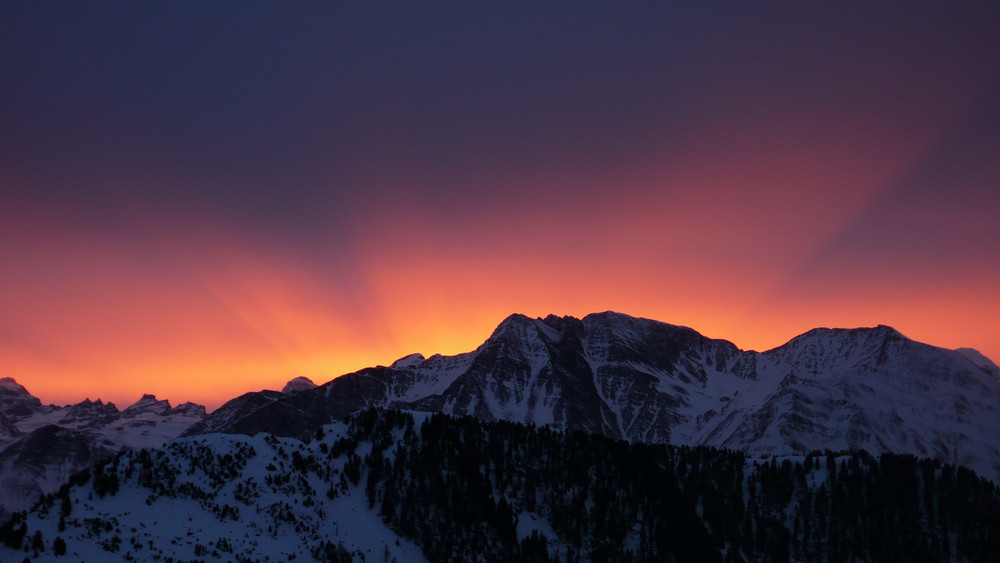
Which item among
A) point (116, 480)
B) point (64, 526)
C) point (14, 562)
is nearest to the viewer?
point (14, 562)

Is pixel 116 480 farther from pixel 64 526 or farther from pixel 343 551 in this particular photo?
pixel 343 551

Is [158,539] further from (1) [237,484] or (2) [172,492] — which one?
(1) [237,484]

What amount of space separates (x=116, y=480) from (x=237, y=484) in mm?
30392

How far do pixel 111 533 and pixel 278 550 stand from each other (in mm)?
38332

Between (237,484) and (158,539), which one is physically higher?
(237,484)

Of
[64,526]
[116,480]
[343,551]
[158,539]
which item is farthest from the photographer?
[343,551]

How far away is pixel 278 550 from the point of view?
180 m

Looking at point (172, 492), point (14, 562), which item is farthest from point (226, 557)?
point (14, 562)

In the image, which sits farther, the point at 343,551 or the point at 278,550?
the point at 343,551

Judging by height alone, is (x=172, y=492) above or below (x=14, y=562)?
above

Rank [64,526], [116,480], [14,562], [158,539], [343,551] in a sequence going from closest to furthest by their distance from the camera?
[14,562] < [64,526] < [158,539] < [116,480] < [343,551]

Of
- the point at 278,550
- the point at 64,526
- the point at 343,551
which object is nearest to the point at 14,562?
the point at 64,526

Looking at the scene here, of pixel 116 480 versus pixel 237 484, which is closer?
pixel 116 480

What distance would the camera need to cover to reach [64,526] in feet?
486
